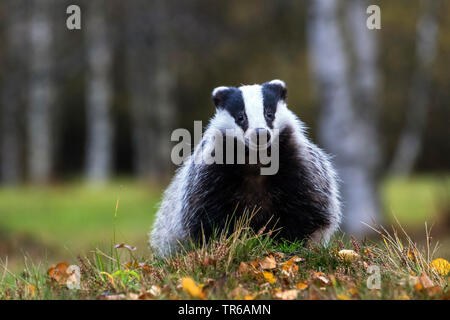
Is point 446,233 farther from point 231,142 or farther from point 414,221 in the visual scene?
point 231,142

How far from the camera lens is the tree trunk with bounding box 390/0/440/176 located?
17672 mm

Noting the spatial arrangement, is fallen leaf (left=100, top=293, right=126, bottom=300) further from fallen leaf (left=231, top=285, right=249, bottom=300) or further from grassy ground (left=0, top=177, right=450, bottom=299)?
fallen leaf (left=231, top=285, right=249, bottom=300)

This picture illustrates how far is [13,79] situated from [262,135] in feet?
55.7

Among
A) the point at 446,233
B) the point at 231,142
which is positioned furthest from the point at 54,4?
the point at 231,142

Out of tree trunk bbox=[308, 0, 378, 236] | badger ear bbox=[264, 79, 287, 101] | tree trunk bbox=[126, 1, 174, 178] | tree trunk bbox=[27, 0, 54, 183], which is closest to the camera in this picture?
badger ear bbox=[264, 79, 287, 101]

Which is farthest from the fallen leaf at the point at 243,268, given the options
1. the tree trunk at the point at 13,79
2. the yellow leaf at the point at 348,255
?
the tree trunk at the point at 13,79

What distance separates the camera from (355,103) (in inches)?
325

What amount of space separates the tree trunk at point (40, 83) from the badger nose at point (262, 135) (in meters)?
11.7

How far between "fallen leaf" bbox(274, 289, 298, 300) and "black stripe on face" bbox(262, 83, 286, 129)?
1155mm

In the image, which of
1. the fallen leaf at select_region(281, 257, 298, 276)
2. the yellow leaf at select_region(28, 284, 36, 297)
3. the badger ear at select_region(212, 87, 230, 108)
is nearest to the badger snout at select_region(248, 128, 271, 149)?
the badger ear at select_region(212, 87, 230, 108)

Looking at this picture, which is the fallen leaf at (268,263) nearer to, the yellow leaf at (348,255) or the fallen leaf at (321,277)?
the fallen leaf at (321,277)

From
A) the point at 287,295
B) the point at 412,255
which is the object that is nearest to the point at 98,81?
the point at 412,255

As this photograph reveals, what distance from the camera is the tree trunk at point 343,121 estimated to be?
786 centimetres

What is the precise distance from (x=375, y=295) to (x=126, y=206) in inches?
352
